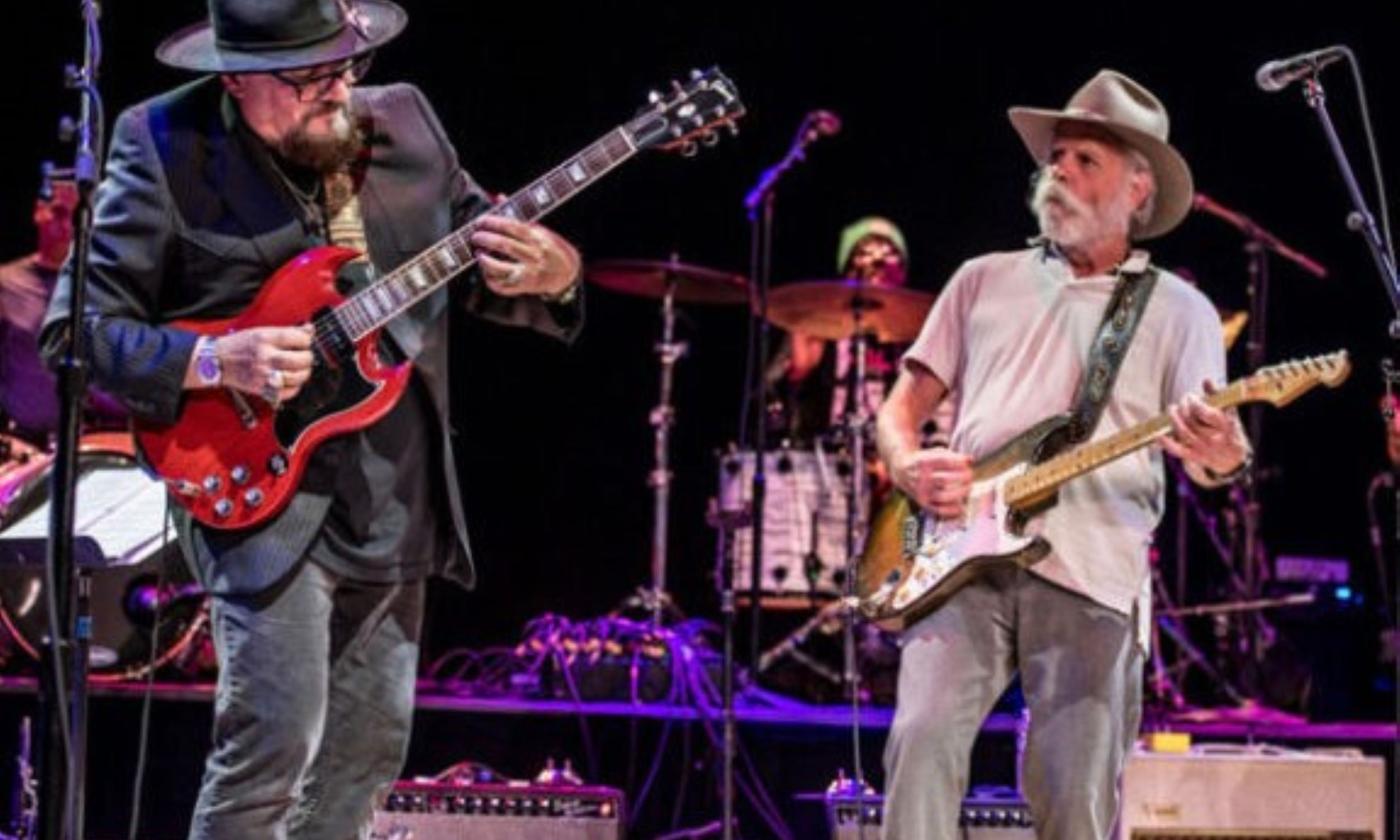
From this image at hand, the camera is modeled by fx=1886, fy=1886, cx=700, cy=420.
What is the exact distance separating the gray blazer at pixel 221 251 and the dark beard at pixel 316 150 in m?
0.06

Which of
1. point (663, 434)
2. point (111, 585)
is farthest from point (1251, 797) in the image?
point (111, 585)

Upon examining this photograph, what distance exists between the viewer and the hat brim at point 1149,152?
5152 millimetres

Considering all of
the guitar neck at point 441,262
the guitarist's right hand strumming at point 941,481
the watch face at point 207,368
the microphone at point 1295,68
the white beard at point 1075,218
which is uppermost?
the microphone at point 1295,68

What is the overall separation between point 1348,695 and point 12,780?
650 centimetres

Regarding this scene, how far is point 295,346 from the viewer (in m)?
4.09

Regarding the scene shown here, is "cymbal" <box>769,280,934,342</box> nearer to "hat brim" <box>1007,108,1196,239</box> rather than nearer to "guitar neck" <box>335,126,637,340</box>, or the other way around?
"hat brim" <box>1007,108,1196,239</box>

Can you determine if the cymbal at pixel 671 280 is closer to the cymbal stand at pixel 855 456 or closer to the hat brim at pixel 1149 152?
the cymbal stand at pixel 855 456

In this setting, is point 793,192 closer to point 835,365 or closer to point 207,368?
point 835,365

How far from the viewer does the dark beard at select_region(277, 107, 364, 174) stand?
428 centimetres

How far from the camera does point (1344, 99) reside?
33.9 feet

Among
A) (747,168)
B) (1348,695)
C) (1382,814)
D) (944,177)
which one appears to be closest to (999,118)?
(944,177)

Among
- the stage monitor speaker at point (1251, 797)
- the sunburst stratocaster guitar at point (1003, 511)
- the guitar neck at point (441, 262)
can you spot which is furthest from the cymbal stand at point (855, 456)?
the guitar neck at point (441, 262)

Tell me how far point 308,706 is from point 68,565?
597 mm

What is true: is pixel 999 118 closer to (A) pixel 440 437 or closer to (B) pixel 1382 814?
(B) pixel 1382 814
